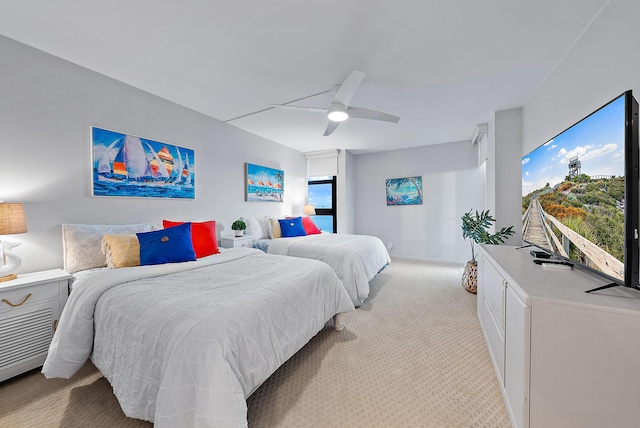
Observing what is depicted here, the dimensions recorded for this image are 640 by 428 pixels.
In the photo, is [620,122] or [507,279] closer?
[620,122]

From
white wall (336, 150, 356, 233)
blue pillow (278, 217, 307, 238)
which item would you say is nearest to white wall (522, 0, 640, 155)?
blue pillow (278, 217, 307, 238)

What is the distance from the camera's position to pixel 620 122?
3.89 ft

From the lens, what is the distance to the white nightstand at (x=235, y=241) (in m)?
3.45

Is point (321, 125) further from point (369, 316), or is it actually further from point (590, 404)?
point (590, 404)

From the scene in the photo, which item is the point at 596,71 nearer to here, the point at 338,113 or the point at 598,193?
the point at 598,193

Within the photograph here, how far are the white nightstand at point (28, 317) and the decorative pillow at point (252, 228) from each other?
2.23 m

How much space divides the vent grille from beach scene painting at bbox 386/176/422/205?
5.46 metres

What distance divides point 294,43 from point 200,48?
0.79 metres

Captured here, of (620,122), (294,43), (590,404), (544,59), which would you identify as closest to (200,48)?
(294,43)

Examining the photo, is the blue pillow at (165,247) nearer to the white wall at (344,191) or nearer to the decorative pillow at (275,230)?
the decorative pillow at (275,230)

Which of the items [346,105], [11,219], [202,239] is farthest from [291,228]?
[11,219]

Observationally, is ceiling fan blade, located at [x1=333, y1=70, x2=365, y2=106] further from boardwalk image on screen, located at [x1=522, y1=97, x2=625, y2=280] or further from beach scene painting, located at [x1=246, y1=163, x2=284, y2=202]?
beach scene painting, located at [x1=246, y1=163, x2=284, y2=202]

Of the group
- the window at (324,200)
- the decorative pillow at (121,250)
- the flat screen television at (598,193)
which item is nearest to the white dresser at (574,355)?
the flat screen television at (598,193)

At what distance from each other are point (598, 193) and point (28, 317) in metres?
3.68
